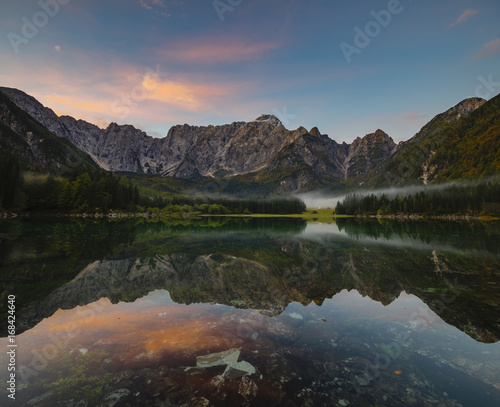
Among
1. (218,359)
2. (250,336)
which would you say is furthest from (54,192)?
(218,359)

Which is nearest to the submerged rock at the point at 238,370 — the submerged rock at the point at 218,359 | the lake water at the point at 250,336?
the lake water at the point at 250,336

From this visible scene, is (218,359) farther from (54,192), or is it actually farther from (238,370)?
(54,192)

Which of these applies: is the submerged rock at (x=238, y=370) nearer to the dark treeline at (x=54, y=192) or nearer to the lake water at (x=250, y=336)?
the lake water at (x=250, y=336)

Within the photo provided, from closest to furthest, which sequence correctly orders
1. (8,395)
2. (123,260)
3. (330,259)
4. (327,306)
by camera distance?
1. (8,395)
2. (327,306)
3. (123,260)
4. (330,259)

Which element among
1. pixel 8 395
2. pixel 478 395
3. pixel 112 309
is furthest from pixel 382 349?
pixel 112 309

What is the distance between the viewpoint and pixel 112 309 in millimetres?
15820

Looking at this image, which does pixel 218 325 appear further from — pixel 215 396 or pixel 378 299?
pixel 378 299

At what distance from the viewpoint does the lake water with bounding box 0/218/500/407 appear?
852 cm

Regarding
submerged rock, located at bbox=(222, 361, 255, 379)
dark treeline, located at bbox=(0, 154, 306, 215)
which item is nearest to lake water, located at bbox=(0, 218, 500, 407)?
submerged rock, located at bbox=(222, 361, 255, 379)

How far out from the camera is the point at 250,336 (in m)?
12.7

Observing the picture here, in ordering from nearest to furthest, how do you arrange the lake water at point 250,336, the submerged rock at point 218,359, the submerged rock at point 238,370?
the lake water at point 250,336
the submerged rock at point 238,370
the submerged rock at point 218,359

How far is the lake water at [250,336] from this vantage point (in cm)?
852

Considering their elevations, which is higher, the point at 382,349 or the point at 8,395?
the point at 8,395

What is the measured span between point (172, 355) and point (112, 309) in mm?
7394
